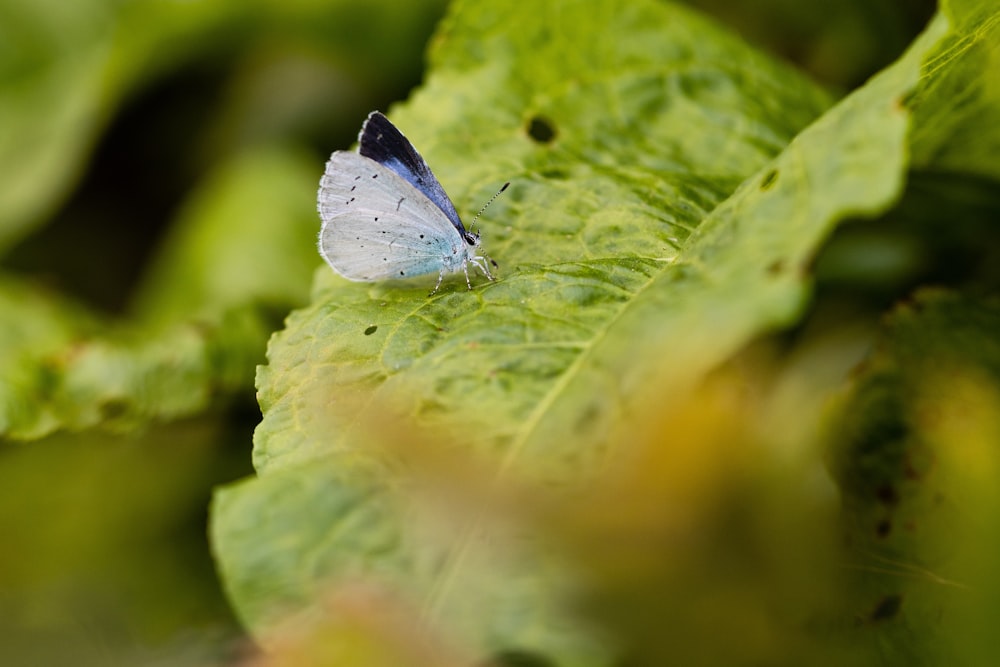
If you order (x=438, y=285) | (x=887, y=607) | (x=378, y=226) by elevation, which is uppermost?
(x=378, y=226)

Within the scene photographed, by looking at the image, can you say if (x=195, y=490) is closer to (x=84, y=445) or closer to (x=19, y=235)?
(x=84, y=445)

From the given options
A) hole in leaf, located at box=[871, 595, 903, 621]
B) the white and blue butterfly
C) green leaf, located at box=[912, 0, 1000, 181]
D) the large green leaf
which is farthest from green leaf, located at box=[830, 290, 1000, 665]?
the white and blue butterfly

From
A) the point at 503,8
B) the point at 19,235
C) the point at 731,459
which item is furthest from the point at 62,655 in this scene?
the point at 19,235

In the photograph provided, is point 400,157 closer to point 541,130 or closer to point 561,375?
point 541,130

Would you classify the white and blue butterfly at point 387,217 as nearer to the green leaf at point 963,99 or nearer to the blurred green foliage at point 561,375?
the blurred green foliage at point 561,375

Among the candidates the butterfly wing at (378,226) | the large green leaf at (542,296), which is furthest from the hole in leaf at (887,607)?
the butterfly wing at (378,226)

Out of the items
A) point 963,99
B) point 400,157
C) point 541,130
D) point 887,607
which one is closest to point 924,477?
point 887,607

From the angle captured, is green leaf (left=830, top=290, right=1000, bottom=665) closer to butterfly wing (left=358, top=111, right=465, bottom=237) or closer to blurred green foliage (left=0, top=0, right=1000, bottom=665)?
blurred green foliage (left=0, top=0, right=1000, bottom=665)
